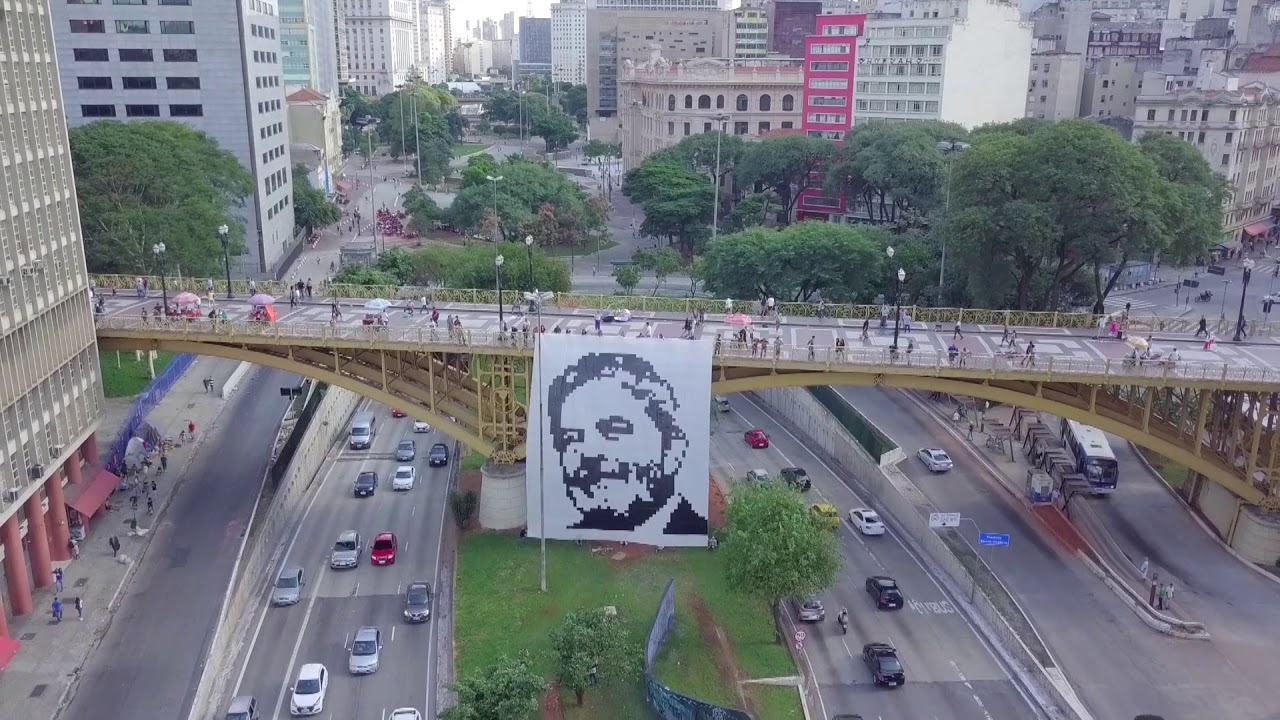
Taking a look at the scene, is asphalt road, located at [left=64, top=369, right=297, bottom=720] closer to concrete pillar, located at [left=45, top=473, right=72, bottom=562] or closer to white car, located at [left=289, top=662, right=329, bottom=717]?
concrete pillar, located at [left=45, top=473, right=72, bottom=562]

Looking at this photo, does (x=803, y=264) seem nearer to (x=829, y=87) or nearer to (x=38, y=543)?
(x=38, y=543)

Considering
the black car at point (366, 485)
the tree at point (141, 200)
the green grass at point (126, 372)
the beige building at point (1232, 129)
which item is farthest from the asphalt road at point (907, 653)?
the beige building at point (1232, 129)

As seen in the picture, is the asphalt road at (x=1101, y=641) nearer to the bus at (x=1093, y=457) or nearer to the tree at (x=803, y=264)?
the bus at (x=1093, y=457)

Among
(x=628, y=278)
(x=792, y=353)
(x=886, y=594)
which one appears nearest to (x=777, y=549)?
(x=886, y=594)

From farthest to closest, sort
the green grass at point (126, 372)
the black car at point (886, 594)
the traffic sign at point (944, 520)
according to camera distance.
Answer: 1. the green grass at point (126, 372)
2. the traffic sign at point (944, 520)
3. the black car at point (886, 594)

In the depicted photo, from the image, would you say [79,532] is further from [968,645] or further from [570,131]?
[570,131]
